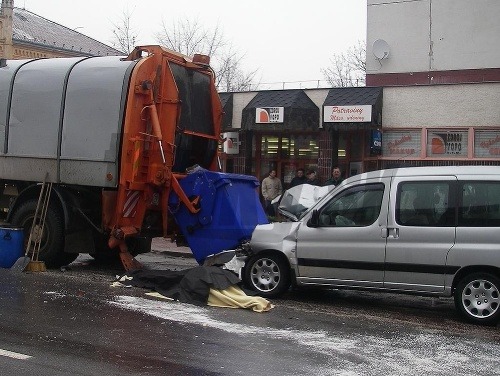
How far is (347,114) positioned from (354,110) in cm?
21

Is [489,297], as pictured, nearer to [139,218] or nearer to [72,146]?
[139,218]

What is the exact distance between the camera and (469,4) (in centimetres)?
2497

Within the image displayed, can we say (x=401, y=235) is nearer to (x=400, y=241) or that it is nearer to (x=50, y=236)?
(x=400, y=241)

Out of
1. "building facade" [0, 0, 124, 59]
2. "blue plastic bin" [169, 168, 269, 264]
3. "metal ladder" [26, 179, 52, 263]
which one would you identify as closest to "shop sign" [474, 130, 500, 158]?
"blue plastic bin" [169, 168, 269, 264]

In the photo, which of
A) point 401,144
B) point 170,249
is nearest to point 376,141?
point 401,144

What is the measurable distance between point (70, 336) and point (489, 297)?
4595 millimetres

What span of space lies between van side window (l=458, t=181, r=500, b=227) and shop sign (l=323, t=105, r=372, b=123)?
9.71 metres

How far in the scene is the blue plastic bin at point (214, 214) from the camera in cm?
1045

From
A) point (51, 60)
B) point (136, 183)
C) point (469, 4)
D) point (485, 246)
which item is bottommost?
point (485, 246)

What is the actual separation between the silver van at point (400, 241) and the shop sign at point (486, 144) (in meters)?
9.83

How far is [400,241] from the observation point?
8766 mm

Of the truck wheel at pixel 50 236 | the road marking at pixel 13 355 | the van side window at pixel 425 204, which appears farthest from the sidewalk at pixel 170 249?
the road marking at pixel 13 355

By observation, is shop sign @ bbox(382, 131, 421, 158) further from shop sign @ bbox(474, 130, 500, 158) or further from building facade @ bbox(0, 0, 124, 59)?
building facade @ bbox(0, 0, 124, 59)

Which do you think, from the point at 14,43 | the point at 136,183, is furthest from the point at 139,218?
the point at 14,43
